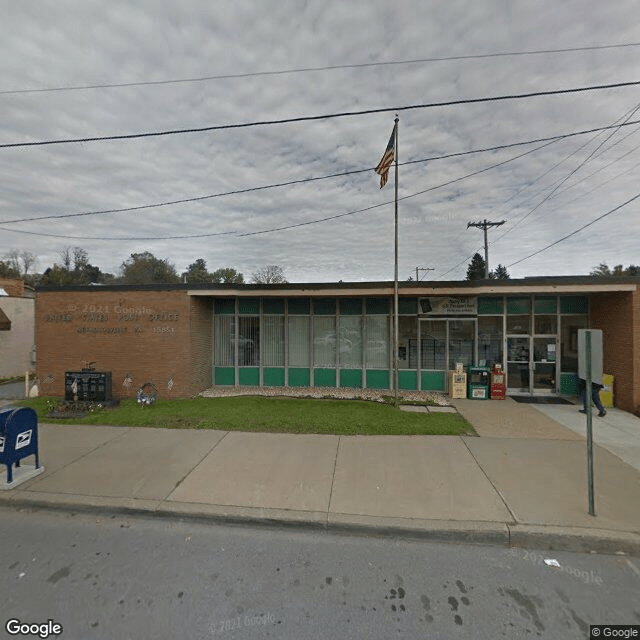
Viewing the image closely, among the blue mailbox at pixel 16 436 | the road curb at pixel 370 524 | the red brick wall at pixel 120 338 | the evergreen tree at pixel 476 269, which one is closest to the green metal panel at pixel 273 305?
the red brick wall at pixel 120 338

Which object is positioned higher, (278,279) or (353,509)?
(278,279)

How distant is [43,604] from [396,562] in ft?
9.82

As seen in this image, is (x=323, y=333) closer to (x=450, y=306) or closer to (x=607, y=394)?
(x=450, y=306)

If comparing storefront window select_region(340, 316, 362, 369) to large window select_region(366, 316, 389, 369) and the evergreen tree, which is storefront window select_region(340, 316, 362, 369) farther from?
the evergreen tree

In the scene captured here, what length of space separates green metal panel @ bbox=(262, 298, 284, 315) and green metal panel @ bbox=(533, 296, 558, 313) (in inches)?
306

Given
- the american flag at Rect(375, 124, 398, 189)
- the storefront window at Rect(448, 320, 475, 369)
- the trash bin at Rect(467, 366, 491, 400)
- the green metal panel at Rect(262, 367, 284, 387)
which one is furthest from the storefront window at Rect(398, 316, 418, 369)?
the american flag at Rect(375, 124, 398, 189)

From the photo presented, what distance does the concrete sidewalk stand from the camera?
3.64 metres

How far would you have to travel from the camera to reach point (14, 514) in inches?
160

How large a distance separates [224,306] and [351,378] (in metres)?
4.83

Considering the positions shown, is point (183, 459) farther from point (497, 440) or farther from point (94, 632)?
point (497, 440)

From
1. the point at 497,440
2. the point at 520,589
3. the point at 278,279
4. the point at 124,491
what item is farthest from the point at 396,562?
the point at 278,279

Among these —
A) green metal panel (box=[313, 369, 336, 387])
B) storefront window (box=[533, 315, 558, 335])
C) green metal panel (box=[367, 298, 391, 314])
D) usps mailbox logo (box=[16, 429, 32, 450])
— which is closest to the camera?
usps mailbox logo (box=[16, 429, 32, 450])

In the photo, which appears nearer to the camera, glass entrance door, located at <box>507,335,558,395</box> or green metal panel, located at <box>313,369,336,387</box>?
glass entrance door, located at <box>507,335,558,395</box>

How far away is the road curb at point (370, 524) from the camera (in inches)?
135
